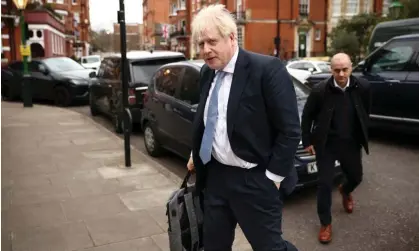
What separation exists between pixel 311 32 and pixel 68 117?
3841 cm

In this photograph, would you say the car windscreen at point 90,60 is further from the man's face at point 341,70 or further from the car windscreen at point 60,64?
the man's face at point 341,70

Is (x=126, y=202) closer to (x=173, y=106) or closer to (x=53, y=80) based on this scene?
(x=173, y=106)

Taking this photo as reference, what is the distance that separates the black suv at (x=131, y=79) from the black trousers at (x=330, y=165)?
5.09 meters

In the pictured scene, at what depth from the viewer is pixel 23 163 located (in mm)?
6727

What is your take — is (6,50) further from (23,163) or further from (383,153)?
(383,153)

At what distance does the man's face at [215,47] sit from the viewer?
2.45 metres

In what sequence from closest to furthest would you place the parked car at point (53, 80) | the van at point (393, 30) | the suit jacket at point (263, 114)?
1. the suit jacket at point (263, 114)
2. the van at point (393, 30)
3. the parked car at point (53, 80)

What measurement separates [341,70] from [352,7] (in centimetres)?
4562

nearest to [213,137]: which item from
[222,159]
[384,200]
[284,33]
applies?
[222,159]

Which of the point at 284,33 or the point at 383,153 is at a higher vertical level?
the point at 284,33

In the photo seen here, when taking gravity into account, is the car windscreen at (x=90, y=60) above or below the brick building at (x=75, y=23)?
below

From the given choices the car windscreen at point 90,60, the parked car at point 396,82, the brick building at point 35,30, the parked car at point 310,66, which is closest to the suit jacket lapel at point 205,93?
the parked car at point 396,82

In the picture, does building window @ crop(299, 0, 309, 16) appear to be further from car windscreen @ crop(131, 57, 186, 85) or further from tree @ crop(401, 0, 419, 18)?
car windscreen @ crop(131, 57, 186, 85)

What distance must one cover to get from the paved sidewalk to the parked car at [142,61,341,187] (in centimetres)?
42
